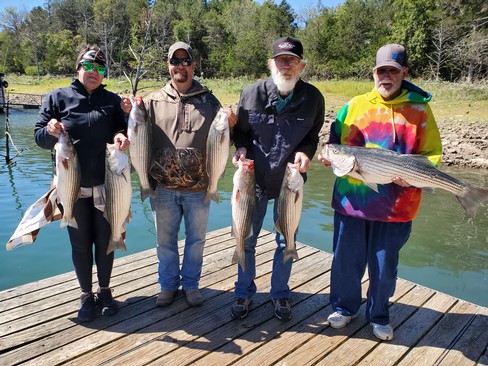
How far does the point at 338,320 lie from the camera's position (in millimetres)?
3797

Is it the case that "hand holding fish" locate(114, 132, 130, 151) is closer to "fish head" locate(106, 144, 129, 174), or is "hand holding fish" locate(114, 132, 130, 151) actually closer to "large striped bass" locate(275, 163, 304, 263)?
"fish head" locate(106, 144, 129, 174)

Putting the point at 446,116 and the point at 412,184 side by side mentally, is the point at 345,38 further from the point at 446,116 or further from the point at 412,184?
the point at 412,184

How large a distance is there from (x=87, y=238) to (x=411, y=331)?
339 cm

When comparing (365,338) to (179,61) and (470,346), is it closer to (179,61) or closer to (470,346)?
(470,346)

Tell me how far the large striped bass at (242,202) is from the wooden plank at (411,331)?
4.93ft

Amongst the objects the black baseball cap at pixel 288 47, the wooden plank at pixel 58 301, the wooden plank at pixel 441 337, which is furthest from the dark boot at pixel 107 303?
the black baseball cap at pixel 288 47

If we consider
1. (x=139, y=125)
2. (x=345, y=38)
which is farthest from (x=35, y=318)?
(x=345, y=38)

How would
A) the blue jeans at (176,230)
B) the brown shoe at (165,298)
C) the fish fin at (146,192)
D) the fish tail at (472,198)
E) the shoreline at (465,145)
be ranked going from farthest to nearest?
the shoreline at (465,145) → the brown shoe at (165,298) → the blue jeans at (176,230) → the fish fin at (146,192) → the fish tail at (472,198)

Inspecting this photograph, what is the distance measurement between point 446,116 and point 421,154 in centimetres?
1890

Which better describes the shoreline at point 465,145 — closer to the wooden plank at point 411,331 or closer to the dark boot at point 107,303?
the wooden plank at point 411,331

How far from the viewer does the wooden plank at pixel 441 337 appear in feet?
11.2

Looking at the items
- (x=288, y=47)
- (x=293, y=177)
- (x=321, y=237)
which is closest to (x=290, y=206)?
(x=293, y=177)

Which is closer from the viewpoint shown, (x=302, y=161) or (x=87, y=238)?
(x=302, y=161)

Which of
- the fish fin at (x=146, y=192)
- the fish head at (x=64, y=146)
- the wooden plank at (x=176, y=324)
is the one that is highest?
the fish head at (x=64, y=146)
